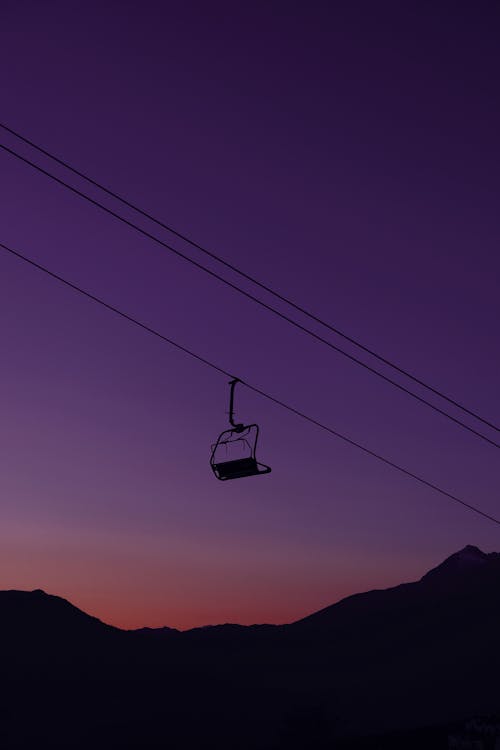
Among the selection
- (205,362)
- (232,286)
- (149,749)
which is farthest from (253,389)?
(149,749)

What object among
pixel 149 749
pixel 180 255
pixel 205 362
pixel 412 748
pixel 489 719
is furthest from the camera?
pixel 149 749

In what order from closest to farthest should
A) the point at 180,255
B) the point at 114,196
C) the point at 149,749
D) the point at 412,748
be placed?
the point at 114,196 < the point at 180,255 < the point at 412,748 < the point at 149,749

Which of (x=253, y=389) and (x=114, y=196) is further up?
(x=114, y=196)

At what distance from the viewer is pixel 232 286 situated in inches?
476

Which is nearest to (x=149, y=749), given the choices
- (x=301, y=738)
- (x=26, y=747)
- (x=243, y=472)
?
(x=26, y=747)

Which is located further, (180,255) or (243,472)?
(243,472)

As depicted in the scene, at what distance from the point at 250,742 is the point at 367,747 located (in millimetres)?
104046

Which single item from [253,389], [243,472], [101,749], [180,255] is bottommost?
[101,749]

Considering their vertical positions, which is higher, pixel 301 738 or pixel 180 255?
pixel 180 255

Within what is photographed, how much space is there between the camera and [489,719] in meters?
79.6

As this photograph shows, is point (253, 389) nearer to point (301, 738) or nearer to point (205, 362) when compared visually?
point (205, 362)

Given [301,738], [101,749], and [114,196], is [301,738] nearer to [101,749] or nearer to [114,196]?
[101,749]

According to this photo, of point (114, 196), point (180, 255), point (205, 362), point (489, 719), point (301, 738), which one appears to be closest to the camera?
point (114, 196)

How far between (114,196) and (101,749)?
198 meters
